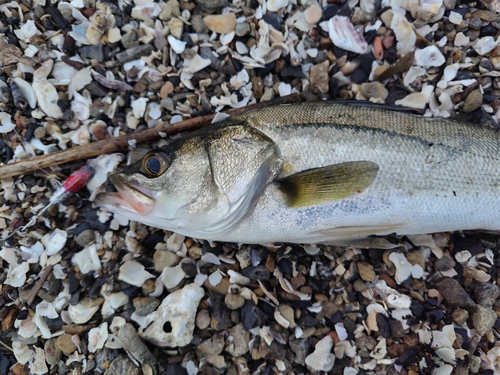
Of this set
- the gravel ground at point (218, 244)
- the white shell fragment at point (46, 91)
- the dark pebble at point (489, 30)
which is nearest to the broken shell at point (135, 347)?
the gravel ground at point (218, 244)

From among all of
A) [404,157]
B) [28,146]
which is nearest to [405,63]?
[404,157]

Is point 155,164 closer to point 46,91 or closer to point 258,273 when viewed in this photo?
point 258,273

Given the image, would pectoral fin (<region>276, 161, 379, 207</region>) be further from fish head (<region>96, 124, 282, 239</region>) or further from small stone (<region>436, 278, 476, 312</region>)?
small stone (<region>436, 278, 476, 312</region>)

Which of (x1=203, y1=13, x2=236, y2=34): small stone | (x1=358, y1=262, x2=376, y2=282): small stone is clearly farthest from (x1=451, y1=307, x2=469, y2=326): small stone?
(x1=203, y1=13, x2=236, y2=34): small stone

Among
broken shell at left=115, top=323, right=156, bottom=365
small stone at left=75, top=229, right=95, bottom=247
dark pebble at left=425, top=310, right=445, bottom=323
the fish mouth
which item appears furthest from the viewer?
small stone at left=75, top=229, right=95, bottom=247

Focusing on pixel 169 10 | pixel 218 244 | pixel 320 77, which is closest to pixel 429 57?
pixel 320 77

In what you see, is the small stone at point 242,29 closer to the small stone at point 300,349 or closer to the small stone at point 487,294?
the small stone at point 300,349
